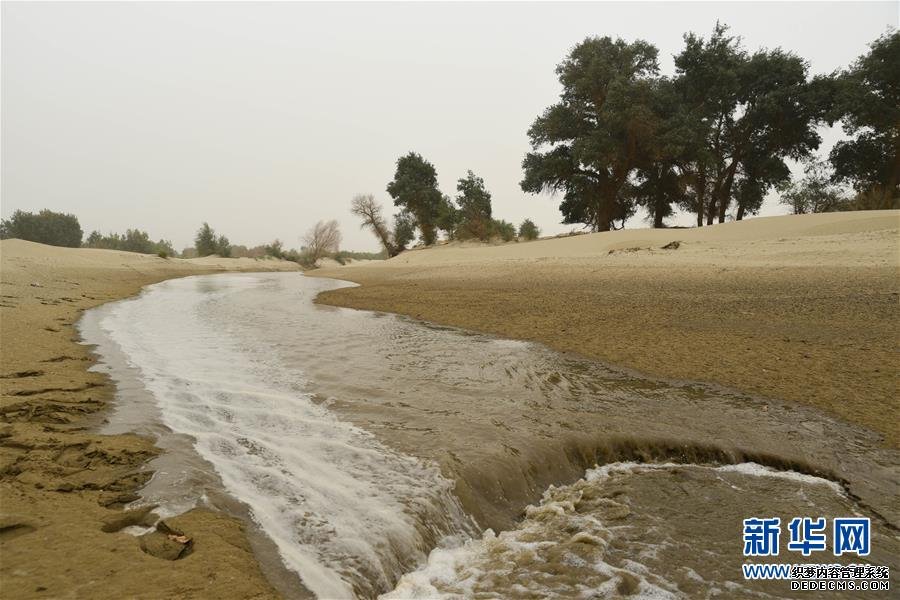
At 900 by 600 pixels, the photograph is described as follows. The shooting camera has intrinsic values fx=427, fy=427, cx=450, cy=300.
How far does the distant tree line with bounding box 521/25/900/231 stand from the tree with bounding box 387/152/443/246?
1277 centimetres

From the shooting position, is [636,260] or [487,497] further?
[636,260]

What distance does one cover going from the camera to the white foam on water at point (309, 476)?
7.06 ft

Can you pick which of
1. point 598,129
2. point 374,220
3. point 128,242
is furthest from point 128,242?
point 598,129

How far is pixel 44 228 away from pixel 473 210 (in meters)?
42.1

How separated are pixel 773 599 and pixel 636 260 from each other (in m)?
12.3

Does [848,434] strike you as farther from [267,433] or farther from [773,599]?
[267,433]

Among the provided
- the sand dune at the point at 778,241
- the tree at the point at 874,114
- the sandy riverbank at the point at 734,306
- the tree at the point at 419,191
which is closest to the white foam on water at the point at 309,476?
the sandy riverbank at the point at 734,306

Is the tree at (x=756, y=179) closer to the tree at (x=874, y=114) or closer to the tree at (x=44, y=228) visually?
the tree at (x=874, y=114)

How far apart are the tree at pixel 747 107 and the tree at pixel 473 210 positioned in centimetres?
1522

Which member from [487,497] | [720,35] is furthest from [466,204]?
[487,497]

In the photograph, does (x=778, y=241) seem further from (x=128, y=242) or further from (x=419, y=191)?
(x=128, y=242)

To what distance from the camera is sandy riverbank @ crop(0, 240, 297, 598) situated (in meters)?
1.69

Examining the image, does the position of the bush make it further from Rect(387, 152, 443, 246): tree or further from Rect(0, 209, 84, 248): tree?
Rect(387, 152, 443, 246): tree

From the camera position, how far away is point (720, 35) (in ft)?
73.8
